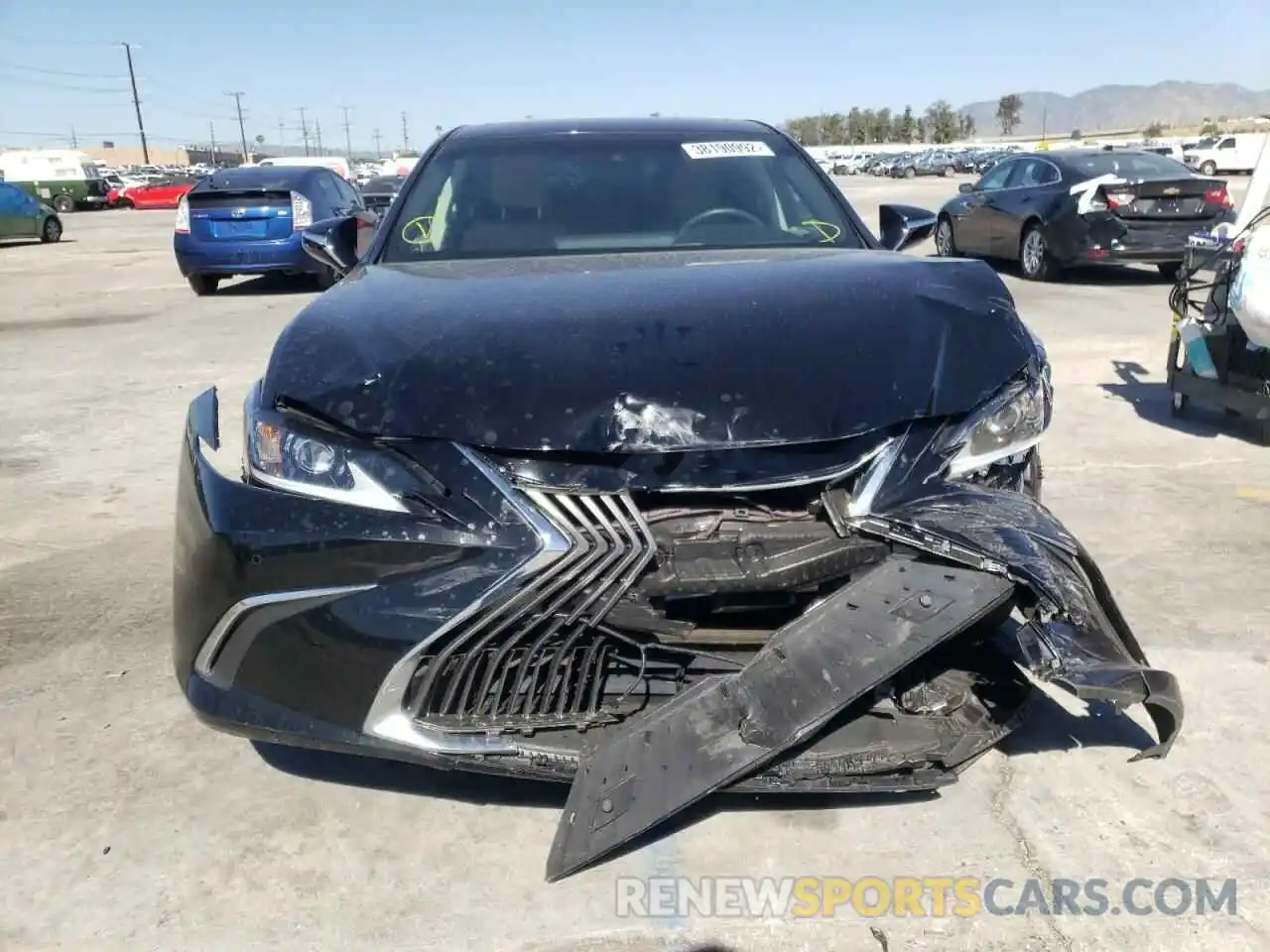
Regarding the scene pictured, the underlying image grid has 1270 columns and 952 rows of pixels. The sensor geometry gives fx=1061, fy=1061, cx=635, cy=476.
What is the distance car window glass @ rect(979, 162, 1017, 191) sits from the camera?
12.7m

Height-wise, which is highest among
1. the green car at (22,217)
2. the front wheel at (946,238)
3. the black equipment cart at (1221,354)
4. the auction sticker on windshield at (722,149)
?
the auction sticker on windshield at (722,149)

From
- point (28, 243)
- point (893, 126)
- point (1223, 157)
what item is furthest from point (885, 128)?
point (28, 243)

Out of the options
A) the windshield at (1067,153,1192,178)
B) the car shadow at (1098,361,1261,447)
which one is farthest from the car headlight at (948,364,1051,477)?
the windshield at (1067,153,1192,178)

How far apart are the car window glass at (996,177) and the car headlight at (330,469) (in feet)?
39.6

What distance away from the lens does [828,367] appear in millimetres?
2227

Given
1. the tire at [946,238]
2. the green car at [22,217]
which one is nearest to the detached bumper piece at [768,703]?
the tire at [946,238]

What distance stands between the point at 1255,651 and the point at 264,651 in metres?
2.76

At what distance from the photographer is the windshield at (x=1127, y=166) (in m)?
11.0

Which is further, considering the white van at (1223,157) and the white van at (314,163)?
the white van at (1223,157)

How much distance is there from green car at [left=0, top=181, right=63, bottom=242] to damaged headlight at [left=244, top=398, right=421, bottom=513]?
22631mm

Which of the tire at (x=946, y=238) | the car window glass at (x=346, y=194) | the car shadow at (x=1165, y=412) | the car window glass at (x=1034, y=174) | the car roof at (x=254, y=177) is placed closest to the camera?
the car shadow at (x=1165, y=412)

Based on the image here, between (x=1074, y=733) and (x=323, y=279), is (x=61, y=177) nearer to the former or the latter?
(x=323, y=279)

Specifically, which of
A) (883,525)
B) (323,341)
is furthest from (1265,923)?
(323,341)

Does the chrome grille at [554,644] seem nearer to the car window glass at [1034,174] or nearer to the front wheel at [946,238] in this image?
the car window glass at [1034,174]
